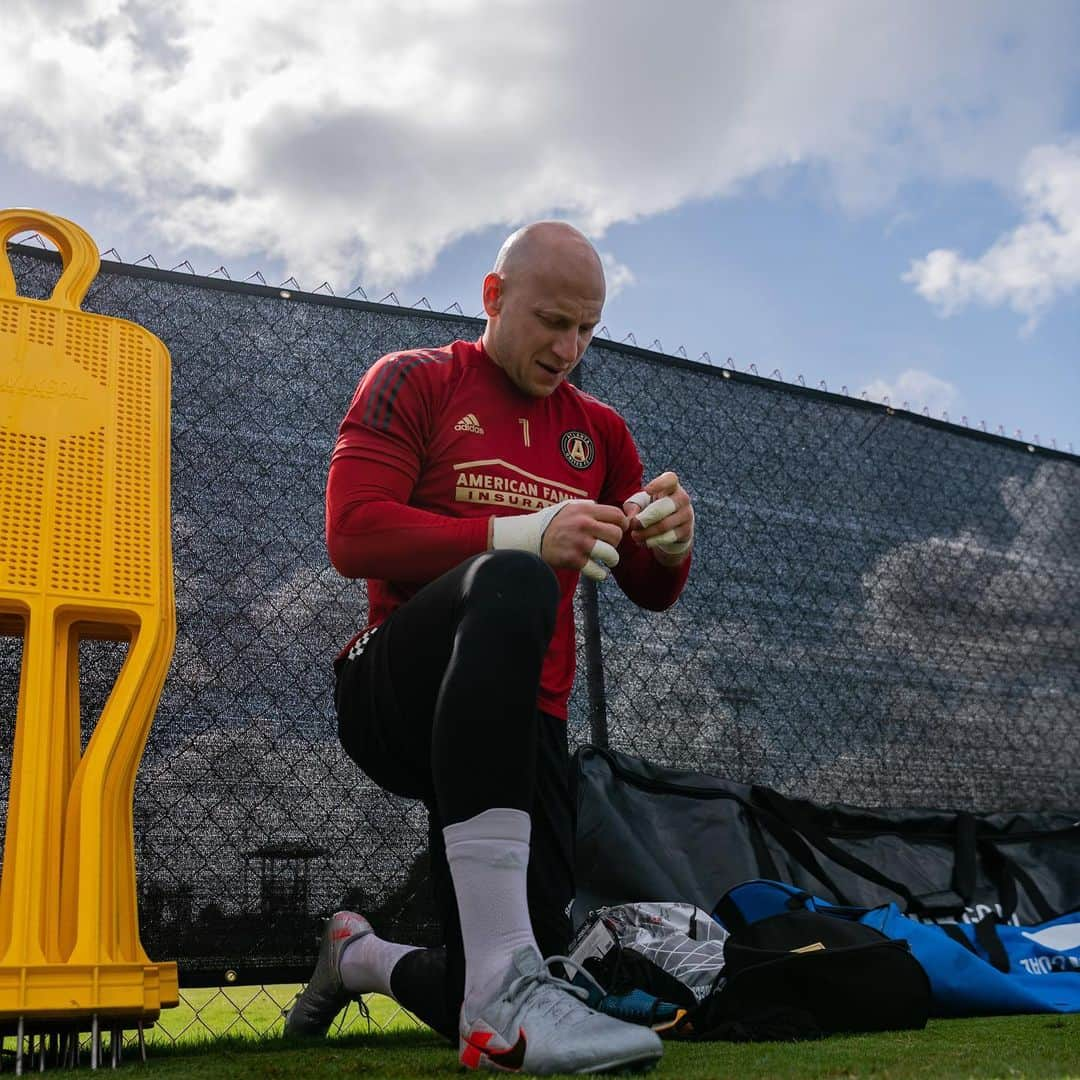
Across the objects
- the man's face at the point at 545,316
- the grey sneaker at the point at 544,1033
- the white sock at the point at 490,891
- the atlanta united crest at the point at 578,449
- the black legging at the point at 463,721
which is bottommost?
the grey sneaker at the point at 544,1033

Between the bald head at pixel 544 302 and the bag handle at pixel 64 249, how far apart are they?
833mm

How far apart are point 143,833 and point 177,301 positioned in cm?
128

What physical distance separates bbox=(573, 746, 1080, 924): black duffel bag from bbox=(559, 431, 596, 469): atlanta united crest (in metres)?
0.91

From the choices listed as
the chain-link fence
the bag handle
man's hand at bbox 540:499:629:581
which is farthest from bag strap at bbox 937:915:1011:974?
the bag handle

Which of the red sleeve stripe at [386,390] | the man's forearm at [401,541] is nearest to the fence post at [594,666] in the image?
the red sleeve stripe at [386,390]

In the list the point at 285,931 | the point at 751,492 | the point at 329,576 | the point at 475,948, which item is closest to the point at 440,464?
the point at 475,948

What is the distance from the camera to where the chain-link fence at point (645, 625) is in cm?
247

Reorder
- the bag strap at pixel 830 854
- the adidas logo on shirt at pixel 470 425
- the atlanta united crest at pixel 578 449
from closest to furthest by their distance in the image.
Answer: the adidas logo on shirt at pixel 470 425
the atlanta united crest at pixel 578 449
the bag strap at pixel 830 854

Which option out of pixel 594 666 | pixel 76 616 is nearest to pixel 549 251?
pixel 76 616

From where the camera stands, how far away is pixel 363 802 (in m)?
2.60

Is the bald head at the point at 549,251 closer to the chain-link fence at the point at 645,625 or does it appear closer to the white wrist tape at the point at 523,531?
the white wrist tape at the point at 523,531

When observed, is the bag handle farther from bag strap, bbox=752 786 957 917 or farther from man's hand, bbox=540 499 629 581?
bag strap, bbox=752 786 957 917

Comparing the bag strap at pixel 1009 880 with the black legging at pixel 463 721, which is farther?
the bag strap at pixel 1009 880

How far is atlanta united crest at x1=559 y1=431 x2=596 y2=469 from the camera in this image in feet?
6.48
